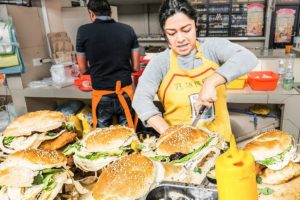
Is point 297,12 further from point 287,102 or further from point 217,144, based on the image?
point 217,144

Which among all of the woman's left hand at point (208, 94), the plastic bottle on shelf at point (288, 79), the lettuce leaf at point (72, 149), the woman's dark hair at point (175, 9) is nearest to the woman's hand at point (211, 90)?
the woman's left hand at point (208, 94)

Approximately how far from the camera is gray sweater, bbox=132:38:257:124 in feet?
4.93

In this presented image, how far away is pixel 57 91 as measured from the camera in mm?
3346

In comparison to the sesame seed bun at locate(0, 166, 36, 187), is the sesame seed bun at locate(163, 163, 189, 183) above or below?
below

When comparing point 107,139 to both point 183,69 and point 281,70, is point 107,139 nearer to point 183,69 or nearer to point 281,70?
point 183,69

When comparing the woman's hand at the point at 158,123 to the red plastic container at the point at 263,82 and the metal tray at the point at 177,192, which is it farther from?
the red plastic container at the point at 263,82

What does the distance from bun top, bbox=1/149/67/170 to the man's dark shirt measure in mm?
1713

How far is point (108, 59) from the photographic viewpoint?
2725mm

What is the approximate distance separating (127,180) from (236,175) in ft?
1.59

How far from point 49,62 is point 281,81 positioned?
317 cm

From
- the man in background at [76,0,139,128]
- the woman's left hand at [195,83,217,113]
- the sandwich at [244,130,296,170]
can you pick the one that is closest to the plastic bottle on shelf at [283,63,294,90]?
the man in background at [76,0,139,128]

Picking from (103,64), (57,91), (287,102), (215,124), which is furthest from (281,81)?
(57,91)

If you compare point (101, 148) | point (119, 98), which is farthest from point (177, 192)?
point (119, 98)

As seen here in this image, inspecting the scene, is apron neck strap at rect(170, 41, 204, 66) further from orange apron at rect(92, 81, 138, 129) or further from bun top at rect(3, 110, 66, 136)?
orange apron at rect(92, 81, 138, 129)
